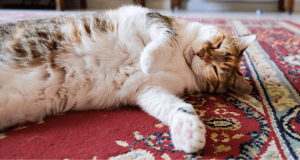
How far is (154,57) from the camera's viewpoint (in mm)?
801

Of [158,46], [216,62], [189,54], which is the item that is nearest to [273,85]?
[216,62]

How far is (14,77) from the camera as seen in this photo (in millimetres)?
844

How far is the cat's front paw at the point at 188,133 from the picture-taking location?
0.65m

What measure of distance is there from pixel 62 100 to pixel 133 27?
0.44 m

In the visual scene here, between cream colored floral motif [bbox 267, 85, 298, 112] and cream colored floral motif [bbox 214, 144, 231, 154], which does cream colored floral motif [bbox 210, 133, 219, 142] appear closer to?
cream colored floral motif [bbox 214, 144, 231, 154]

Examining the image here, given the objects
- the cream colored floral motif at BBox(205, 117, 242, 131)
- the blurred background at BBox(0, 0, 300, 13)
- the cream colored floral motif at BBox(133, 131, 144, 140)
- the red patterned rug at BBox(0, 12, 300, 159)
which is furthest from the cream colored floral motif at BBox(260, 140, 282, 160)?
the blurred background at BBox(0, 0, 300, 13)

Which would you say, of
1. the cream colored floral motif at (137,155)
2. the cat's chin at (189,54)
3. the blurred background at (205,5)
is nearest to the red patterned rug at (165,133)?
the cream colored floral motif at (137,155)

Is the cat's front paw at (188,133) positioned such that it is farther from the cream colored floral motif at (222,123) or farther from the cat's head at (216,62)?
the cat's head at (216,62)

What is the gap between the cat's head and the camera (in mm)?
1078

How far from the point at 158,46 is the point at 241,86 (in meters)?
0.53

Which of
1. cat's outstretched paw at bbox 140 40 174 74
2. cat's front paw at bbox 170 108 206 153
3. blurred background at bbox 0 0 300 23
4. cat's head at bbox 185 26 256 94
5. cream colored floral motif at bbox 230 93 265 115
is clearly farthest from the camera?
blurred background at bbox 0 0 300 23

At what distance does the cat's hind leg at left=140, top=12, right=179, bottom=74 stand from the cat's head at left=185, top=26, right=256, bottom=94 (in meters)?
0.20

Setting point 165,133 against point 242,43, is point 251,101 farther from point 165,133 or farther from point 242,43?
point 165,133

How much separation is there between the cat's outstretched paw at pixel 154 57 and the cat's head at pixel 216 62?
285 mm
